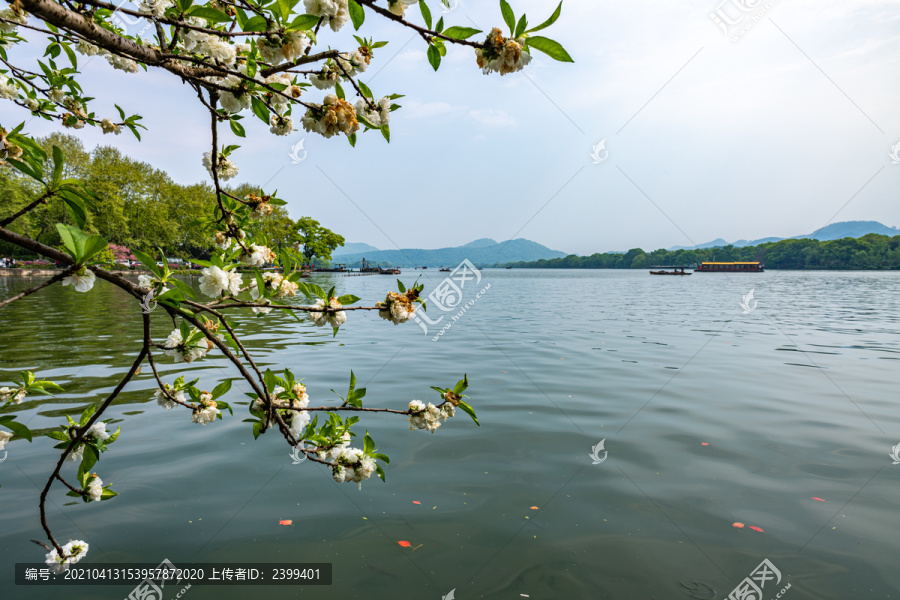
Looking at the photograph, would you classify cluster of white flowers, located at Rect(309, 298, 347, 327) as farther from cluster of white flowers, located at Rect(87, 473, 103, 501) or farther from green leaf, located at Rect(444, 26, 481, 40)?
cluster of white flowers, located at Rect(87, 473, 103, 501)

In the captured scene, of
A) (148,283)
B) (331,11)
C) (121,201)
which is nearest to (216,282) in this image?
(148,283)

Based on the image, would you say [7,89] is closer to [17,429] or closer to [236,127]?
[236,127]

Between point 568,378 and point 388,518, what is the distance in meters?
5.32

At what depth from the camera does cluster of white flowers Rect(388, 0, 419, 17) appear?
174 cm

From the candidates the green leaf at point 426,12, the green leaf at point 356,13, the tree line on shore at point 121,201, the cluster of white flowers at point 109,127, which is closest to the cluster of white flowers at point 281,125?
the green leaf at point 356,13

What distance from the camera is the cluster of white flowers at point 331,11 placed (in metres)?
1.72

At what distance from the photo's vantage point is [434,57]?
1.83 m

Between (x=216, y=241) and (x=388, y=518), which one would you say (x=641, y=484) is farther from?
(x=216, y=241)

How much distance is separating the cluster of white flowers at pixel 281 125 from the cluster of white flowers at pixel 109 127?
1961mm

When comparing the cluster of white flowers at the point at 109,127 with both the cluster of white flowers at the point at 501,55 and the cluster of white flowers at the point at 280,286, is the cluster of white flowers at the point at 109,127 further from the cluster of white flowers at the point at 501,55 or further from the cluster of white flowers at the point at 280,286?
the cluster of white flowers at the point at 501,55

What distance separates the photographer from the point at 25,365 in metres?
8.46

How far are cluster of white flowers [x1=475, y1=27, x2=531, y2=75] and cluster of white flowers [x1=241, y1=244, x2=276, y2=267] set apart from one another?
1511mm

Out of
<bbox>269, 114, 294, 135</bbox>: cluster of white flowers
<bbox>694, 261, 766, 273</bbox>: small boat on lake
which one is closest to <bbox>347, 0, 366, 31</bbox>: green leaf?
<bbox>269, 114, 294, 135</bbox>: cluster of white flowers

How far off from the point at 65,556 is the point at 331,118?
8.15 ft
